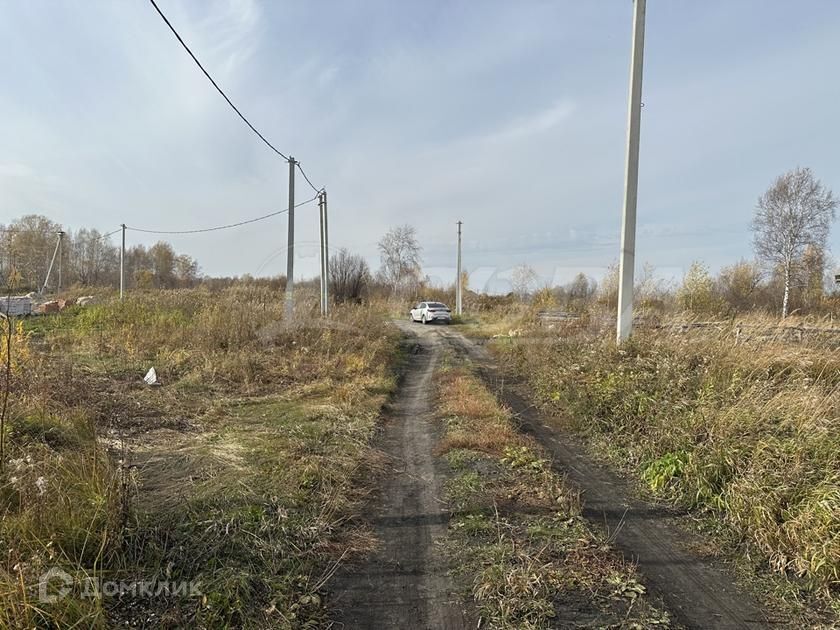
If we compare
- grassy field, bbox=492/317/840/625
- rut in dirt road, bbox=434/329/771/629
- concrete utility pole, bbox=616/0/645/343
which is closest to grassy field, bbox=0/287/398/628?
rut in dirt road, bbox=434/329/771/629

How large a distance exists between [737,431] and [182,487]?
17.3 feet

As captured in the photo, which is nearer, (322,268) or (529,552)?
(529,552)

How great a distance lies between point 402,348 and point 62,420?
11432 mm

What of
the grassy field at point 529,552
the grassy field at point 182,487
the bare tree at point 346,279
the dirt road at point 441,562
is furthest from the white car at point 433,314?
the grassy field at point 529,552

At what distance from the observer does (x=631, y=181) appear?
8039mm

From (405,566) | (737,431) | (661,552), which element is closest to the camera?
(405,566)

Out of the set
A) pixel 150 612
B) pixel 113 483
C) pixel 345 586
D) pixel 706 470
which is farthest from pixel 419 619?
pixel 706 470

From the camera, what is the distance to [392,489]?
4520 mm

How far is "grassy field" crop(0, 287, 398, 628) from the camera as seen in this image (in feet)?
8.10

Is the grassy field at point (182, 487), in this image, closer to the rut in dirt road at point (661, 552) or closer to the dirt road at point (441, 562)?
the dirt road at point (441, 562)

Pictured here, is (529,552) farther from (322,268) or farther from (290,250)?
(322,268)

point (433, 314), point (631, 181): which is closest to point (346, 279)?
point (433, 314)

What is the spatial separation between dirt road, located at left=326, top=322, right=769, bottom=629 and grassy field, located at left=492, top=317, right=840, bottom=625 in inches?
12.2

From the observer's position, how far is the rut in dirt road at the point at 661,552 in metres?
2.72
